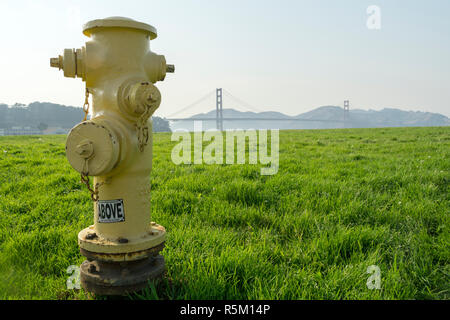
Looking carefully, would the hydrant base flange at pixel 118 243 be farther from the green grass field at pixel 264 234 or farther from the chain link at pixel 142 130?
the chain link at pixel 142 130

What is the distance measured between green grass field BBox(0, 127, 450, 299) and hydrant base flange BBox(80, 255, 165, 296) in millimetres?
76

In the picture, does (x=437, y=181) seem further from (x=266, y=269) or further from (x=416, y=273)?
(x=266, y=269)

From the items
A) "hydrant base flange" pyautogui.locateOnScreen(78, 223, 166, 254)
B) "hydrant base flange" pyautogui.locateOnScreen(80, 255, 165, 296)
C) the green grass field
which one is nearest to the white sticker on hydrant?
"hydrant base flange" pyautogui.locateOnScreen(78, 223, 166, 254)

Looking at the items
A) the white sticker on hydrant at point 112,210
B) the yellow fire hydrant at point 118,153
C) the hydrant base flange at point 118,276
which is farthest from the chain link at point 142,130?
the hydrant base flange at point 118,276

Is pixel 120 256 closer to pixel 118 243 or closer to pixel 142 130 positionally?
pixel 118 243

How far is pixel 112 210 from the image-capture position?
179cm

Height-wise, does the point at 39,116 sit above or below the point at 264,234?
above

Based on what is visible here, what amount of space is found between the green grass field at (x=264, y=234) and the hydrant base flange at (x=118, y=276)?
0.08 meters

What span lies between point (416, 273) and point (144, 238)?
5.67ft

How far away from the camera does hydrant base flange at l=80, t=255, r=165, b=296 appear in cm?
171

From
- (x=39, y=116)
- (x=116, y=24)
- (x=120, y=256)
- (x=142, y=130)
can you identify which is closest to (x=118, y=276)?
(x=120, y=256)

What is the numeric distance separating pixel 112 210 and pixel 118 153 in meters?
0.34

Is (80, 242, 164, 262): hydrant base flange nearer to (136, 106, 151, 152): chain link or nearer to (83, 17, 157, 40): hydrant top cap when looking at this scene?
(136, 106, 151, 152): chain link

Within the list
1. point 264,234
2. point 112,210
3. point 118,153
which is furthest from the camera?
point 264,234
